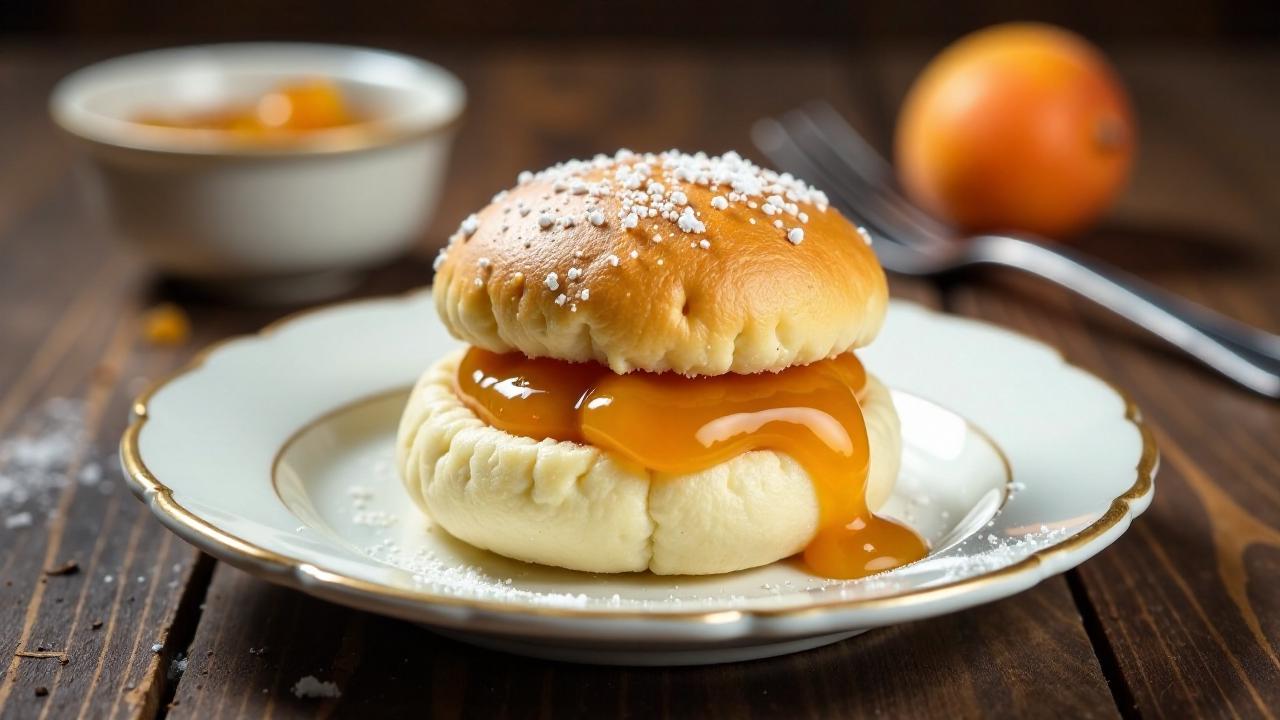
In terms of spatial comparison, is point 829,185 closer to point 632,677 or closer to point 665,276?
point 665,276

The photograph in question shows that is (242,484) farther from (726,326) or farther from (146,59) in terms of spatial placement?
(146,59)

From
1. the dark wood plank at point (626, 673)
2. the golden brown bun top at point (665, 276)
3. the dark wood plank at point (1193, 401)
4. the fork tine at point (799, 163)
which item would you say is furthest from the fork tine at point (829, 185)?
the dark wood plank at point (626, 673)

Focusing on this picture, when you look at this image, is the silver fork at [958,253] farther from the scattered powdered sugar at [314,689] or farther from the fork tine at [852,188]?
the scattered powdered sugar at [314,689]

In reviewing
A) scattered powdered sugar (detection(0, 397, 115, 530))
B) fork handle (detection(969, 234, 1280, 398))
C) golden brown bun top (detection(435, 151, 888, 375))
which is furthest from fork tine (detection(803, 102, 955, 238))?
scattered powdered sugar (detection(0, 397, 115, 530))

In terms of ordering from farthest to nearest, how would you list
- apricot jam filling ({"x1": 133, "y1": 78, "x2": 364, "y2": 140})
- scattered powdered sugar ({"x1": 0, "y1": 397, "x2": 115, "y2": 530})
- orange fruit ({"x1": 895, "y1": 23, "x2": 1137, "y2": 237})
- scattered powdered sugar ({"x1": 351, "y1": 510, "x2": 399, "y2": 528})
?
orange fruit ({"x1": 895, "y1": 23, "x2": 1137, "y2": 237}) → apricot jam filling ({"x1": 133, "y1": 78, "x2": 364, "y2": 140}) → scattered powdered sugar ({"x1": 0, "y1": 397, "x2": 115, "y2": 530}) → scattered powdered sugar ({"x1": 351, "y1": 510, "x2": 399, "y2": 528})

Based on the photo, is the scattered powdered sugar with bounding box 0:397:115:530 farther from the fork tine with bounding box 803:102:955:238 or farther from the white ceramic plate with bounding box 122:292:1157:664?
the fork tine with bounding box 803:102:955:238

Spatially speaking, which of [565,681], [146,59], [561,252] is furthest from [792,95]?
[565,681]
